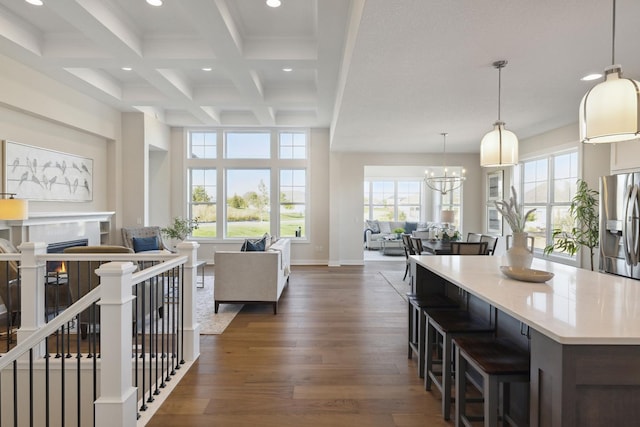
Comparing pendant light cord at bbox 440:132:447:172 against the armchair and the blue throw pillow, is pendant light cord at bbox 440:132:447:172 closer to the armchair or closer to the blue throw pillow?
the armchair

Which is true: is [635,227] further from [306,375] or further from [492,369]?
[306,375]

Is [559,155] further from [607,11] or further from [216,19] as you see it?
[216,19]

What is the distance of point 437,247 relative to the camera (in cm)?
518

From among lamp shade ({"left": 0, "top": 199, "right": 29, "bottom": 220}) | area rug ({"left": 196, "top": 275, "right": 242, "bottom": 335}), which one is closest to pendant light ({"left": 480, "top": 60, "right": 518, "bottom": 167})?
area rug ({"left": 196, "top": 275, "right": 242, "bottom": 335})

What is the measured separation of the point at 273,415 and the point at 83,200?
5248mm

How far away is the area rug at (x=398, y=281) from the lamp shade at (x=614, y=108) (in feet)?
11.9

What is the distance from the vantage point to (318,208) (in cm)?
780

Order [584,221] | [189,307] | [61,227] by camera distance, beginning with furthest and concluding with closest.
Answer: [61,227] < [584,221] < [189,307]

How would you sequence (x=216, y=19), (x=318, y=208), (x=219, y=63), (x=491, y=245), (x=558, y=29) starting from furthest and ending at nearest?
(x=318, y=208) < (x=491, y=245) < (x=219, y=63) < (x=216, y=19) < (x=558, y=29)

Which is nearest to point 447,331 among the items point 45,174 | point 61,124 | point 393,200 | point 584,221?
point 584,221

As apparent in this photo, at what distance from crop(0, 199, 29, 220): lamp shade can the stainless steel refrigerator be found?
654 cm

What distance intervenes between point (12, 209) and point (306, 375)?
3525 mm

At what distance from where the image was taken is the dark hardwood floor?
2.17 meters

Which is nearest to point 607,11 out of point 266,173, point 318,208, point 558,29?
point 558,29
